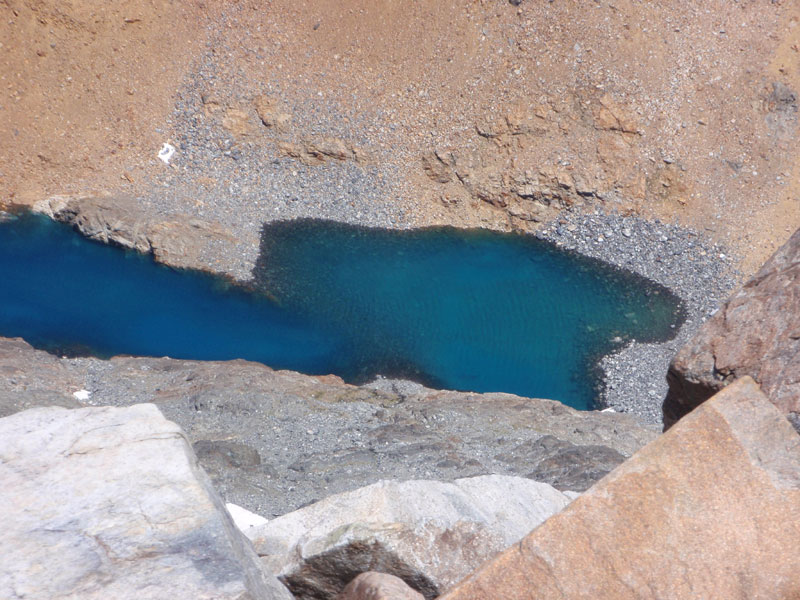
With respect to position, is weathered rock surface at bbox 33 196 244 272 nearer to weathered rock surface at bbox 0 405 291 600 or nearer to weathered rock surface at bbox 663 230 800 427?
weathered rock surface at bbox 0 405 291 600

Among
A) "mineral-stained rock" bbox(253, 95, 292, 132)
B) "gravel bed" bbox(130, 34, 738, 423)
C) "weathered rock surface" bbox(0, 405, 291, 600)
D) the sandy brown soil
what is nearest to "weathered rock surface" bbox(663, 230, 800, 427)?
"weathered rock surface" bbox(0, 405, 291, 600)

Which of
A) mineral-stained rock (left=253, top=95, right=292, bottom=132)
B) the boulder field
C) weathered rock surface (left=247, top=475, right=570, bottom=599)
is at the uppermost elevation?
the boulder field

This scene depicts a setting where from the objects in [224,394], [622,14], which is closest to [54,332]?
[224,394]

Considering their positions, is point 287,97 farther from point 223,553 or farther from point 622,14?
point 223,553

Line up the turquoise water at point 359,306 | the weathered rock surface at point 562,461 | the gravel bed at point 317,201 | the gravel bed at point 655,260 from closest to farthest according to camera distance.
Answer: the weathered rock surface at point 562,461 → the turquoise water at point 359,306 → the gravel bed at point 655,260 → the gravel bed at point 317,201

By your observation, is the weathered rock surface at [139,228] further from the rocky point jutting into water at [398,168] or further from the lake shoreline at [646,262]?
the lake shoreline at [646,262]

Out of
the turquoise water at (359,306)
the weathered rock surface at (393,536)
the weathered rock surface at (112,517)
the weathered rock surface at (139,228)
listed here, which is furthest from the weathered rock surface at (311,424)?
the weathered rock surface at (139,228)

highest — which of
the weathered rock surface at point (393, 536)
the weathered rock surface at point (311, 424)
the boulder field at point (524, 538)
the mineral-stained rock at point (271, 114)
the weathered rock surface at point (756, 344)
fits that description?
the weathered rock surface at point (756, 344)
